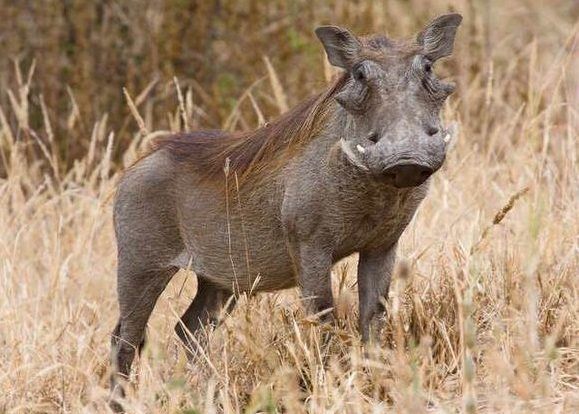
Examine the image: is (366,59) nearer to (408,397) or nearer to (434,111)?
(434,111)

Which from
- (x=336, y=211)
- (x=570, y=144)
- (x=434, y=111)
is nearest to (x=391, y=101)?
(x=434, y=111)

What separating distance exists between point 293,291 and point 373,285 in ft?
2.89

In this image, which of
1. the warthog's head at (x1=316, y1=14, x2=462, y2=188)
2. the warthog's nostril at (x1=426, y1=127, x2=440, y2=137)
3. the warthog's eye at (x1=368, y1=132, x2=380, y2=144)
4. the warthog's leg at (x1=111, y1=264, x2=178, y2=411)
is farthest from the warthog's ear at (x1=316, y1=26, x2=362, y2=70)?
the warthog's leg at (x1=111, y1=264, x2=178, y2=411)

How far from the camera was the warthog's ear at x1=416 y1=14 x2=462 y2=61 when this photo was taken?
3.81m

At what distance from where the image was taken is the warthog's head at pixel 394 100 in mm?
3432

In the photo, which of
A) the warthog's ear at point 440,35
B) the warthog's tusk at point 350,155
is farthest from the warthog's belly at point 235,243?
the warthog's ear at point 440,35

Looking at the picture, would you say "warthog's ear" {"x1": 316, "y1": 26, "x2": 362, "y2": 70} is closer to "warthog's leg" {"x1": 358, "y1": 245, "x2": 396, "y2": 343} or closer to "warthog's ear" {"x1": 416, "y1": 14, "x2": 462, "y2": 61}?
"warthog's ear" {"x1": 416, "y1": 14, "x2": 462, "y2": 61}

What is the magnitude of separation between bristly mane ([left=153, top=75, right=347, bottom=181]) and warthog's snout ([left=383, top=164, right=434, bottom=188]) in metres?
0.45

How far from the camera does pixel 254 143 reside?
4.29 m

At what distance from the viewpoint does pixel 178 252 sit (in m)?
4.46

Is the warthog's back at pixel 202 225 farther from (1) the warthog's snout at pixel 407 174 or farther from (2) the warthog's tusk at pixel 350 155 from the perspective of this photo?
(1) the warthog's snout at pixel 407 174

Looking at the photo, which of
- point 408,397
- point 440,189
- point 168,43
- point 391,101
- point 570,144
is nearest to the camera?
point 408,397

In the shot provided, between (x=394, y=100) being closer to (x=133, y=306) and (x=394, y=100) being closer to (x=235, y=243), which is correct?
(x=235, y=243)

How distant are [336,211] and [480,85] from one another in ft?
13.2
